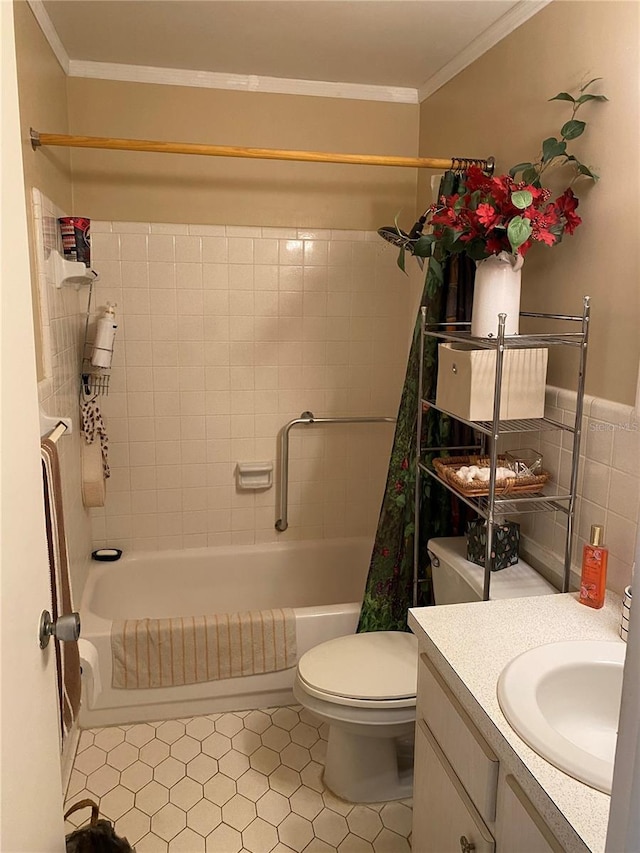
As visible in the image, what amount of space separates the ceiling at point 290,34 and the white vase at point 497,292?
2.74 feet

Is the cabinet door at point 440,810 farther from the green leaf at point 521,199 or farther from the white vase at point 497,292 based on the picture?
the green leaf at point 521,199

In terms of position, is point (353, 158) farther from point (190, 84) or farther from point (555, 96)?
point (190, 84)

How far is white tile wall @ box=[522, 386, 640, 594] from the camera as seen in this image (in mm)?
1664

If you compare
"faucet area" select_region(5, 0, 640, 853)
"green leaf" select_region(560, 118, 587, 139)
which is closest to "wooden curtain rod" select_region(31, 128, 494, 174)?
"faucet area" select_region(5, 0, 640, 853)

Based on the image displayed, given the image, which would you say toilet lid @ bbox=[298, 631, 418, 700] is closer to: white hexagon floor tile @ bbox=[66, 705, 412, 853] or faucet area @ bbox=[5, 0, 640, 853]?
faucet area @ bbox=[5, 0, 640, 853]

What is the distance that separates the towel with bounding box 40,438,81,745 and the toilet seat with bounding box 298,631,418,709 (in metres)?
0.65

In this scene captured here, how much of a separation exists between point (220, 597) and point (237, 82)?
224cm

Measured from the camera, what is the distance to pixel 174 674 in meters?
2.47

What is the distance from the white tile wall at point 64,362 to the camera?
6.94 ft

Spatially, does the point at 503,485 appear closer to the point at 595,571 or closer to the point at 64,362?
the point at 595,571

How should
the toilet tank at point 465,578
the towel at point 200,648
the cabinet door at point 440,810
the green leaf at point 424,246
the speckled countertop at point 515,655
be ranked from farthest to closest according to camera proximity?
the towel at point 200,648 < the green leaf at point 424,246 < the toilet tank at point 465,578 < the cabinet door at point 440,810 < the speckled countertop at point 515,655

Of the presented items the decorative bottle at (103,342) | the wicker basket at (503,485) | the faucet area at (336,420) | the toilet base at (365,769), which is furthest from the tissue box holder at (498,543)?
the decorative bottle at (103,342)

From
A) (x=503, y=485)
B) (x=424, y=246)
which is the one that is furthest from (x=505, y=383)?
(x=424, y=246)

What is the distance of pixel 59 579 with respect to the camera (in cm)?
174
